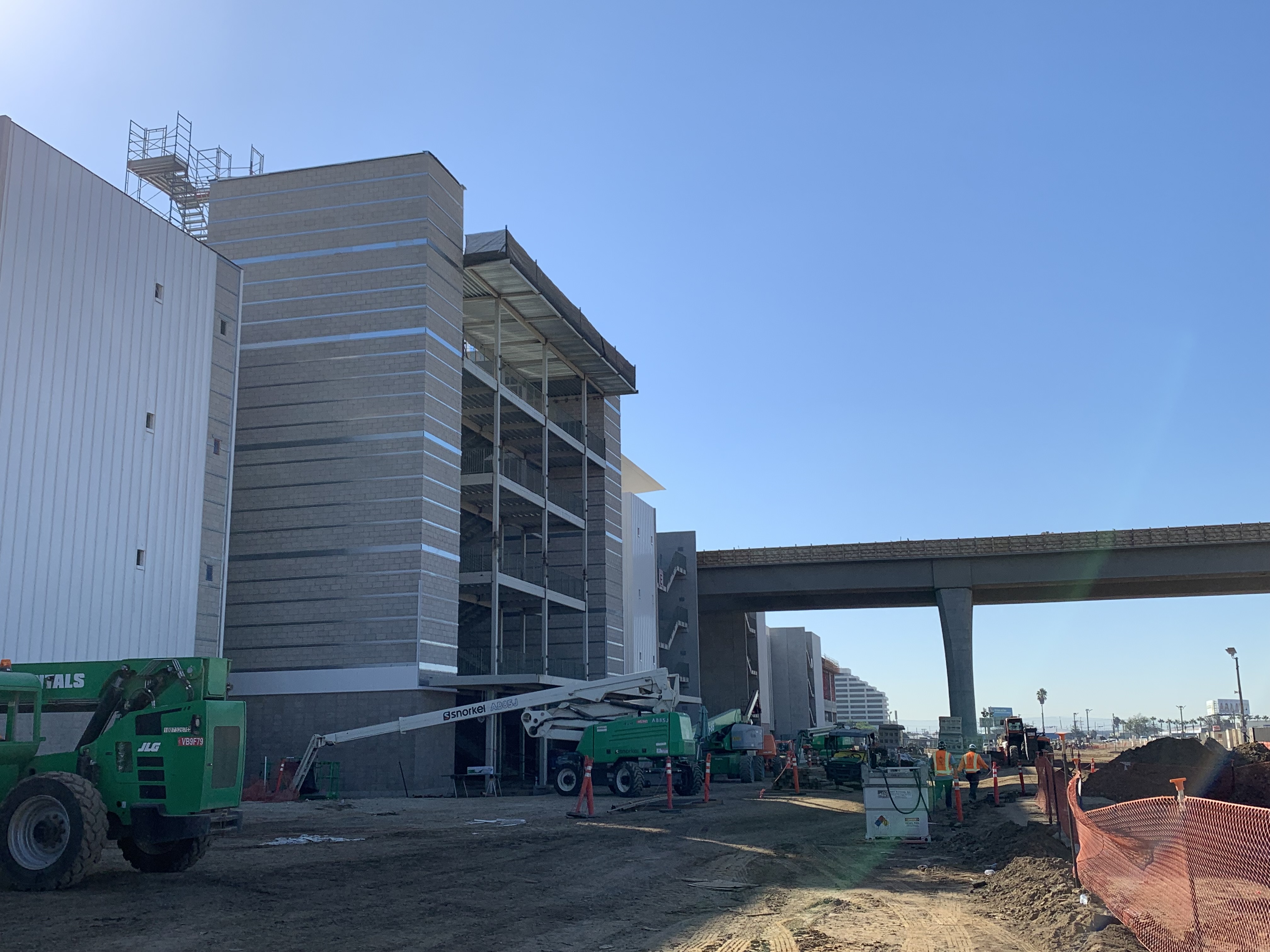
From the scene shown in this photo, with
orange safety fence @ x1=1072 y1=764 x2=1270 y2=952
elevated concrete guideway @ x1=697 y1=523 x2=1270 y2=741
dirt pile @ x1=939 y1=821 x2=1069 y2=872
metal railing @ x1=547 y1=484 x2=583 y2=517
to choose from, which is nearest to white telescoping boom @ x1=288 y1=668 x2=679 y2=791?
dirt pile @ x1=939 y1=821 x2=1069 y2=872

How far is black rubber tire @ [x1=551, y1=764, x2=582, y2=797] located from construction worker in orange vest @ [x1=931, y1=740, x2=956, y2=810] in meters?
11.4

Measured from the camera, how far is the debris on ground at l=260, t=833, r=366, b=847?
1939 centimetres

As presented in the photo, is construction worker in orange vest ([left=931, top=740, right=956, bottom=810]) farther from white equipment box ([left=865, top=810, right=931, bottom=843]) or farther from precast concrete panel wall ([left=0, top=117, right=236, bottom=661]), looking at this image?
precast concrete panel wall ([left=0, top=117, right=236, bottom=661])

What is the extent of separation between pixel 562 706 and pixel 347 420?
13.1 meters

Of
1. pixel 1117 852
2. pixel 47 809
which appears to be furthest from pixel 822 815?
pixel 47 809

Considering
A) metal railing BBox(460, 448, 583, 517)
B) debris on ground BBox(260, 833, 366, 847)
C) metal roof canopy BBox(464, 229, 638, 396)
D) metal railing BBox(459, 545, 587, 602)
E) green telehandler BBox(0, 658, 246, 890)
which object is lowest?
debris on ground BBox(260, 833, 366, 847)

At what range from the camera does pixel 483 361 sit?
4628 centimetres

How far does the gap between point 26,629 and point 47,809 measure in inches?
639

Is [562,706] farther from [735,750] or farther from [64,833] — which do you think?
[64,833]

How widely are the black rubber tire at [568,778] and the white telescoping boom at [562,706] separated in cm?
143

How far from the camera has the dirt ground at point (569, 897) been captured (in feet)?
36.1

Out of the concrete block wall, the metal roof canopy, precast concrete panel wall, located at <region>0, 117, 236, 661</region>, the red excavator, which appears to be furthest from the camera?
the red excavator

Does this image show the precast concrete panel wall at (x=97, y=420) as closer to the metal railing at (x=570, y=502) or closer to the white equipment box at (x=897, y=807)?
the white equipment box at (x=897, y=807)

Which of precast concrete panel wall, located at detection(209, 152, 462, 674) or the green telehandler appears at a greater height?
precast concrete panel wall, located at detection(209, 152, 462, 674)
